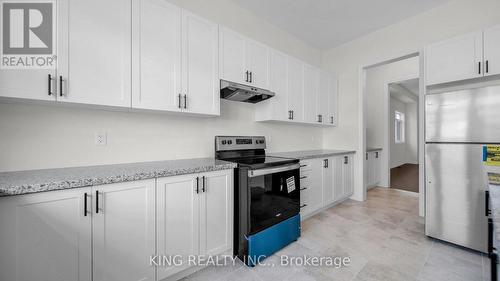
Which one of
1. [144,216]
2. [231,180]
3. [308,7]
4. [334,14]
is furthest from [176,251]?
[334,14]

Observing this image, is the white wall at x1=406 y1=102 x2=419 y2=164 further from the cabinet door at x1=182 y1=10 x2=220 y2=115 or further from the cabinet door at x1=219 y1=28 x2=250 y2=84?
the cabinet door at x1=182 y1=10 x2=220 y2=115

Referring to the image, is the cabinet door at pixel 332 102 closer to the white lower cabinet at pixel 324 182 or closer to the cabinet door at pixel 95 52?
the white lower cabinet at pixel 324 182

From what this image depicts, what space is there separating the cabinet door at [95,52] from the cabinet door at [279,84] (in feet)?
5.59

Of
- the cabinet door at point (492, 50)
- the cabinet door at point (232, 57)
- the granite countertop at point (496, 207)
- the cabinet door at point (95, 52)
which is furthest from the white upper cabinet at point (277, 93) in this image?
the cabinet door at point (492, 50)

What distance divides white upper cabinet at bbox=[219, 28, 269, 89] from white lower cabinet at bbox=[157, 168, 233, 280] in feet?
3.77

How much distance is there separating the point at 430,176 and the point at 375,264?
1.19 m

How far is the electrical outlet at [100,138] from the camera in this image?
166 centimetres

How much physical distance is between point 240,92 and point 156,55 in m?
0.94

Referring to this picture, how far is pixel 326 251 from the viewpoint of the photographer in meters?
2.01

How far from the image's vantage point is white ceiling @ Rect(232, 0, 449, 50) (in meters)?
2.67

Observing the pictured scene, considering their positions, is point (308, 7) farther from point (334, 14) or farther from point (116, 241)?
point (116, 241)

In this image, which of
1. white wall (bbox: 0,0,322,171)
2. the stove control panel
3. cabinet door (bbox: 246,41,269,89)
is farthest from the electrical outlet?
cabinet door (bbox: 246,41,269,89)

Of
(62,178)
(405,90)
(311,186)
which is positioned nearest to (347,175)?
(311,186)

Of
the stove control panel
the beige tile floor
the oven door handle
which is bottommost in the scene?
the beige tile floor
